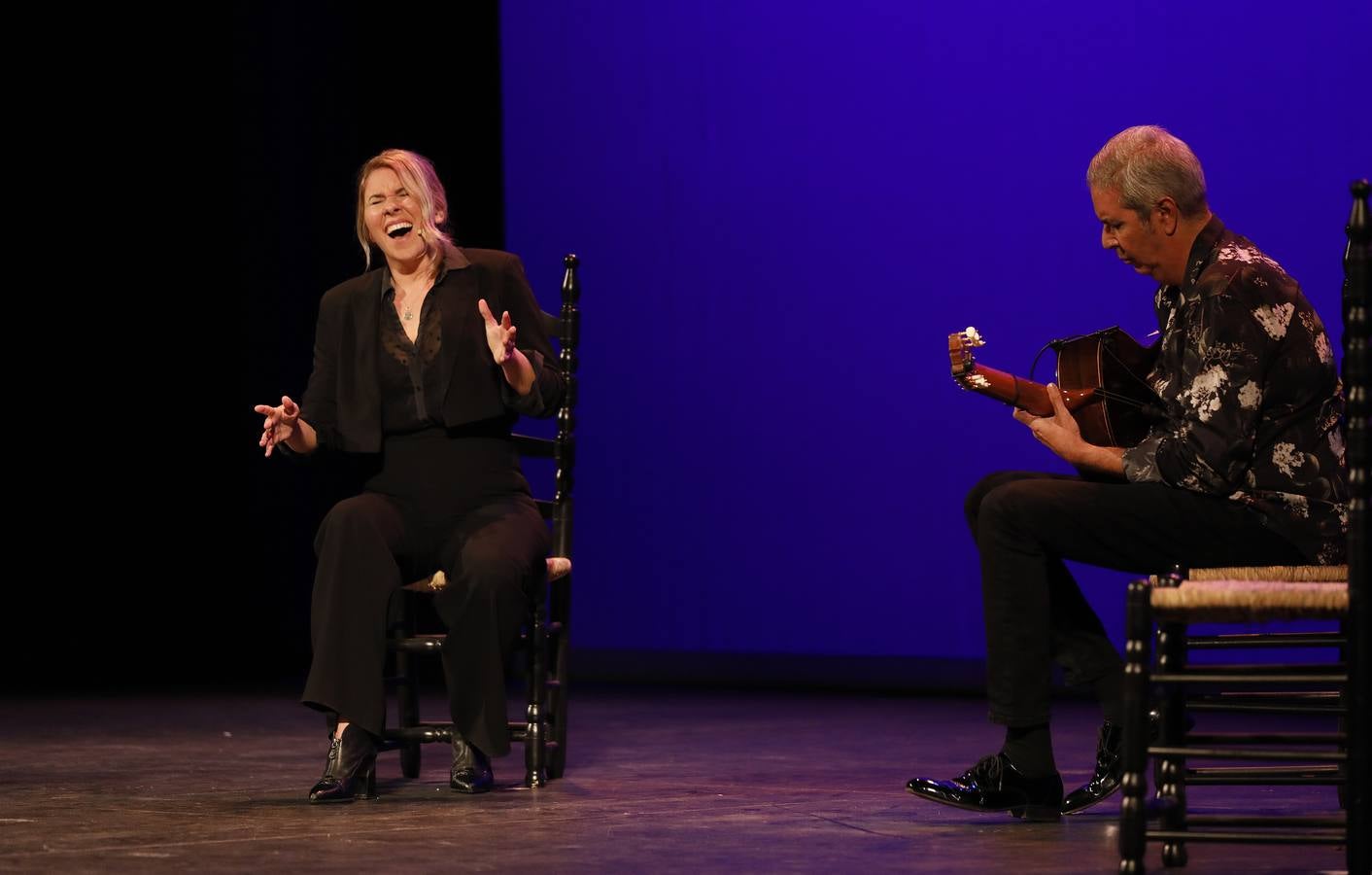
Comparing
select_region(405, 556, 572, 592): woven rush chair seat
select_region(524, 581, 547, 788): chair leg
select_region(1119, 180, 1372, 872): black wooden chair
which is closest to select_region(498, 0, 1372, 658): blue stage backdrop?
select_region(405, 556, 572, 592): woven rush chair seat

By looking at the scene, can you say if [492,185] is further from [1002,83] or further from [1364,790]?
[1364,790]

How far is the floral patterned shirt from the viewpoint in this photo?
2559 mm

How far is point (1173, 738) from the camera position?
2445mm

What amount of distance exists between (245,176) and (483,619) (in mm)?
3283

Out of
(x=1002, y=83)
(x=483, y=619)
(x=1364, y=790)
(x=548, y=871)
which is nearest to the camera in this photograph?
(x=1364, y=790)

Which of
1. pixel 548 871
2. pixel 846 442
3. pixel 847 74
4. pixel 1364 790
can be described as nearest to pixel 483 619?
pixel 548 871

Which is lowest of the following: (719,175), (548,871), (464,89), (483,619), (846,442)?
(548,871)

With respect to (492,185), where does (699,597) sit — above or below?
below

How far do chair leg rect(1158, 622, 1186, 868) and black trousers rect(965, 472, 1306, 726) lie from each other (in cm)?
15

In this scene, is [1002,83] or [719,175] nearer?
[1002,83]

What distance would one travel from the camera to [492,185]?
18.9ft

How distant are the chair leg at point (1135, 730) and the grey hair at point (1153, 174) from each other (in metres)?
0.78

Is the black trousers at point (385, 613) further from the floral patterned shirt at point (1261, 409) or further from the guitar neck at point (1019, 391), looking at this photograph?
the floral patterned shirt at point (1261, 409)

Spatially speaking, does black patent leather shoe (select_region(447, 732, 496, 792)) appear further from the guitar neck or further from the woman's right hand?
the guitar neck
